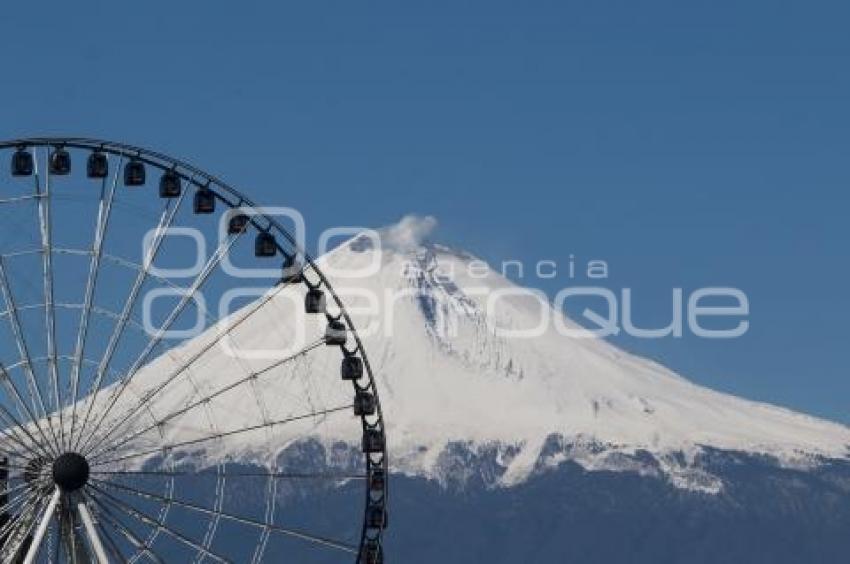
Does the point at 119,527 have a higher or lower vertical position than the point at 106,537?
higher

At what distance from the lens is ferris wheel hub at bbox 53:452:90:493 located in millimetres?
94375

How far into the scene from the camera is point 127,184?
10225cm

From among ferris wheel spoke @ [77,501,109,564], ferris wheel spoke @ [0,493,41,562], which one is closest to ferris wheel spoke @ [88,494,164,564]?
ferris wheel spoke @ [77,501,109,564]

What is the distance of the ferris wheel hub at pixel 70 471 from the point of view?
94.4 m

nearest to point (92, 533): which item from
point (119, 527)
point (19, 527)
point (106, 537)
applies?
point (119, 527)

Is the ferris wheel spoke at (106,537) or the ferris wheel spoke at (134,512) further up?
the ferris wheel spoke at (134,512)

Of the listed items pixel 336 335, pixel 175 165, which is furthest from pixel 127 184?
pixel 336 335

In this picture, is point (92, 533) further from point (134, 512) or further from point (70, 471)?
point (134, 512)

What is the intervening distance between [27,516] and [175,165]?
14.3 m

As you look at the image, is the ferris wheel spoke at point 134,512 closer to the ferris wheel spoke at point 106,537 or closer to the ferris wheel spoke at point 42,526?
the ferris wheel spoke at point 106,537

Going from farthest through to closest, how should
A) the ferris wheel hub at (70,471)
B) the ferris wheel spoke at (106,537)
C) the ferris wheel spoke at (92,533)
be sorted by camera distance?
the ferris wheel hub at (70,471), the ferris wheel spoke at (106,537), the ferris wheel spoke at (92,533)

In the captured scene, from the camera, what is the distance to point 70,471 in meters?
94.5

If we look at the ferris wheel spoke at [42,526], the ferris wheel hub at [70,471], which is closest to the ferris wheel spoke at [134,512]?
the ferris wheel hub at [70,471]

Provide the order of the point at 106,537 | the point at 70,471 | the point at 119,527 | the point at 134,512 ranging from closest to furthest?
the point at 119,527 < the point at 70,471 < the point at 106,537 < the point at 134,512
